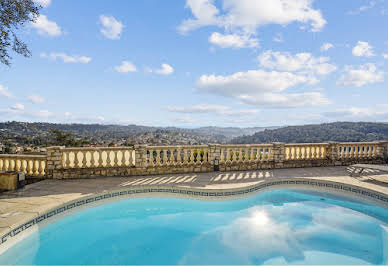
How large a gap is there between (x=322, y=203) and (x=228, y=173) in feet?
10.4

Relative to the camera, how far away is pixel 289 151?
8.31 metres

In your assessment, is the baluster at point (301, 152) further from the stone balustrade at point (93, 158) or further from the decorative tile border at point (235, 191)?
the stone balustrade at point (93, 158)

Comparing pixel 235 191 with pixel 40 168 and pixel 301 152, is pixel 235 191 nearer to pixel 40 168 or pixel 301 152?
pixel 301 152

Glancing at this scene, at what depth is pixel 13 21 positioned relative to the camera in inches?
205

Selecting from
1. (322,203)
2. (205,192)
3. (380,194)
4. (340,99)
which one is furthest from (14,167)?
(340,99)

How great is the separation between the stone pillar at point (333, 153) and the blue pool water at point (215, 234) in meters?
3.57

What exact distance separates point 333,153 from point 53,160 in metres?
12.0

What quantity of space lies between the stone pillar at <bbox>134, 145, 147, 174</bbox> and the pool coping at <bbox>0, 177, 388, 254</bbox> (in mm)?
1395

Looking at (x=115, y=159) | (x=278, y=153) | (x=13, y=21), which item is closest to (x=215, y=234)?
(x=115, y=159)

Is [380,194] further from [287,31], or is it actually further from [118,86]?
[118,86]

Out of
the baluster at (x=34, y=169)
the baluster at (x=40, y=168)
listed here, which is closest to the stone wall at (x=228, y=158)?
the baluster at (x=40, y=168)

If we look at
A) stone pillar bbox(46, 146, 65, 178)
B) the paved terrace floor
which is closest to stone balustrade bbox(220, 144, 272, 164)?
the paved terrace floor

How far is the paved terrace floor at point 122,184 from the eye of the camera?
13.8 ft

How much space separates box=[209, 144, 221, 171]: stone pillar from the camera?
756 cm
